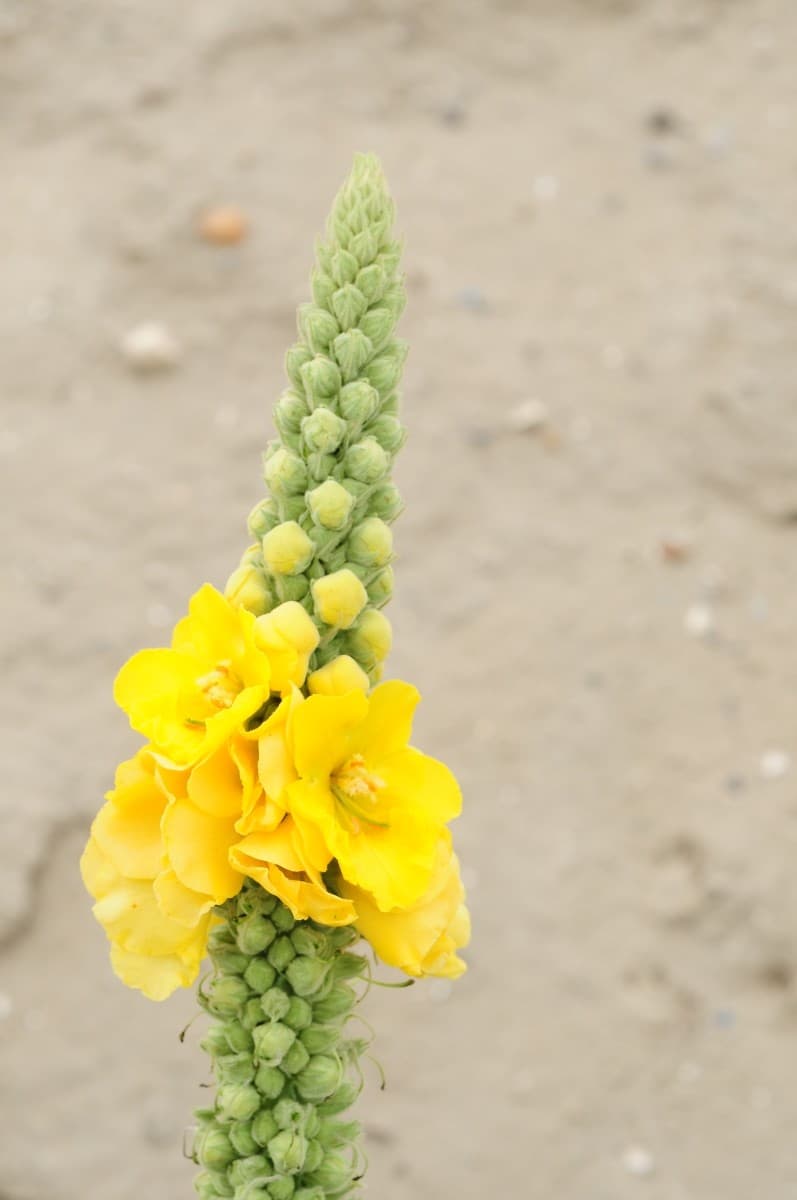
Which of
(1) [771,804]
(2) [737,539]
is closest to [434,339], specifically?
(2) [737,539]

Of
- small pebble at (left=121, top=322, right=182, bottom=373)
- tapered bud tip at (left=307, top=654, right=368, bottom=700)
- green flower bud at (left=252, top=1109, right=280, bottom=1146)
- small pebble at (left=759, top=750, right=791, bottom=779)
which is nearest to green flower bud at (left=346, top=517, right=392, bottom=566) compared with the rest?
tapered bud tip at (left=307, top=654, right=368, bottom=700)

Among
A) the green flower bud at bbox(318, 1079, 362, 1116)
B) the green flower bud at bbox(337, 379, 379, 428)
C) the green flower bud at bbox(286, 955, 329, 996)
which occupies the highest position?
the green flower bud at bbox(337, 379, 379, 428)

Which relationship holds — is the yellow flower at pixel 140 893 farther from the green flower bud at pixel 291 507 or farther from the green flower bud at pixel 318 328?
the green flower bud at pixel 318 328

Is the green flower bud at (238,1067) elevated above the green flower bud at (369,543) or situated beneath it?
situated beneath

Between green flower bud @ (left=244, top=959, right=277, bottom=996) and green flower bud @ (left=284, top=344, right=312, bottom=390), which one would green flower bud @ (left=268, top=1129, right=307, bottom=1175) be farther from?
green flower bud @ (left=284, top=344, right=312, bottom=390)

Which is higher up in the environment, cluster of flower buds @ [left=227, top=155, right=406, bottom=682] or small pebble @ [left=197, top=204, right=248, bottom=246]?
cluster of flower buds @ [left=227, top=155, right=406, bottom=682]

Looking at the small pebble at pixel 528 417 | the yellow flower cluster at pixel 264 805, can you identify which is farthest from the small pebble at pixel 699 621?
the yellow flower cluster at pixel 264 805
